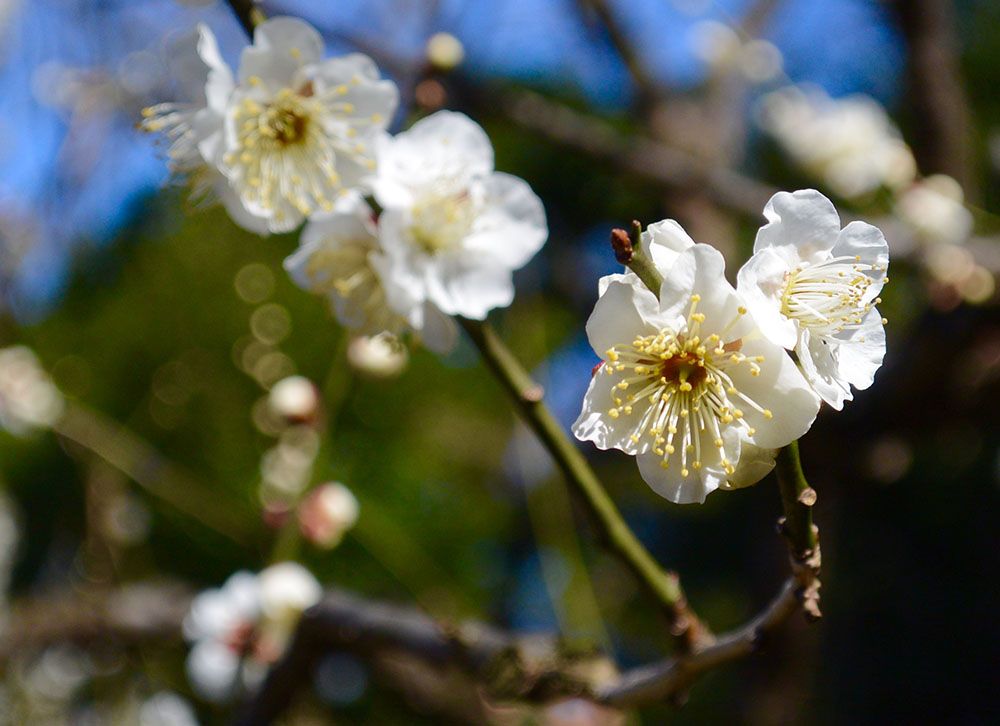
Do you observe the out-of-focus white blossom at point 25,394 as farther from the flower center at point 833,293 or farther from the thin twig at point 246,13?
the flower center at point 833,293

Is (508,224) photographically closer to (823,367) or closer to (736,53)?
(823,367)

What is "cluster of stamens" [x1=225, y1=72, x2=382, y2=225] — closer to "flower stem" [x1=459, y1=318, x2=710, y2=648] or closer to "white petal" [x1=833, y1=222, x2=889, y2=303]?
"flower stem" [x1=459, y1=318, x2=710, y2=648]

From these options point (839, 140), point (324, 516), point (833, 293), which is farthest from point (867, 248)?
point (839, 140)

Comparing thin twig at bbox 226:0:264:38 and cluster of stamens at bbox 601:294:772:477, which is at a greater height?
thin twig at bbox 226:0:264:38

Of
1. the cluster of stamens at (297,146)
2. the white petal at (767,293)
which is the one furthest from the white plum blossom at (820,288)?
the cluster of stamens at (297,146)

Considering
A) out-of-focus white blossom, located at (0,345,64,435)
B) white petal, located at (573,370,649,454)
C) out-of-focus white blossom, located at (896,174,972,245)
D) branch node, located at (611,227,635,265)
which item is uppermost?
branch node, located at (611,227,635,265)

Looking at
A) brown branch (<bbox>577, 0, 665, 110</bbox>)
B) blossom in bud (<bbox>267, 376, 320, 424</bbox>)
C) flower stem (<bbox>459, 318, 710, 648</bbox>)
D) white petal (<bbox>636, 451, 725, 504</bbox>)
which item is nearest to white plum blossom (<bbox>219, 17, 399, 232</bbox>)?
flower stem (<bbox>459, 318, 710, 648</bbox>)
